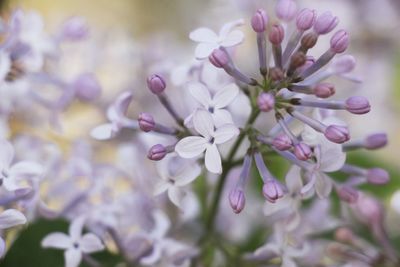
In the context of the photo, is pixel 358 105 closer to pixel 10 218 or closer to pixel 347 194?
pixel 347 194

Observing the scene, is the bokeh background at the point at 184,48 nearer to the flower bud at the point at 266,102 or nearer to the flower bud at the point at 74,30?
the flower bud at the point at 74,30

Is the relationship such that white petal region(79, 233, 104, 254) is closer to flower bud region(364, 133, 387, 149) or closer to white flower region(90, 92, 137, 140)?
white flower region(90, 92, 137, 140)

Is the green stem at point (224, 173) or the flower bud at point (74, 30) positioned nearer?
the green stem at point (224, 173)

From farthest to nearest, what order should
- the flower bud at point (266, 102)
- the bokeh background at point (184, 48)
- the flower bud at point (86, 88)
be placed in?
the bokeh background at point (184, 48) < the flower bud at point (86, 88) < the flower bud at point (266, 102)

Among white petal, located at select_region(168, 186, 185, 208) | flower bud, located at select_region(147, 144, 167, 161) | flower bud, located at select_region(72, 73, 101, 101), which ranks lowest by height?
white petal, located at select_region(168, 186, 185, 208)

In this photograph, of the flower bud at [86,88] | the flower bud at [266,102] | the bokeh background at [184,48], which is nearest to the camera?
the flower bud at [266,102]

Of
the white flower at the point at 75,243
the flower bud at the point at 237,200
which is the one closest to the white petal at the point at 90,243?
the white flower at the point at 75,243

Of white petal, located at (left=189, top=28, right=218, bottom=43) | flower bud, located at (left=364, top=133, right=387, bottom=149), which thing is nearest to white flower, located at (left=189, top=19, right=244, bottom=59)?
white petal, located at (left=189, top=28, right=218, bottom=43)

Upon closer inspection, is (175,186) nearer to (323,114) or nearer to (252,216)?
(323,114)
